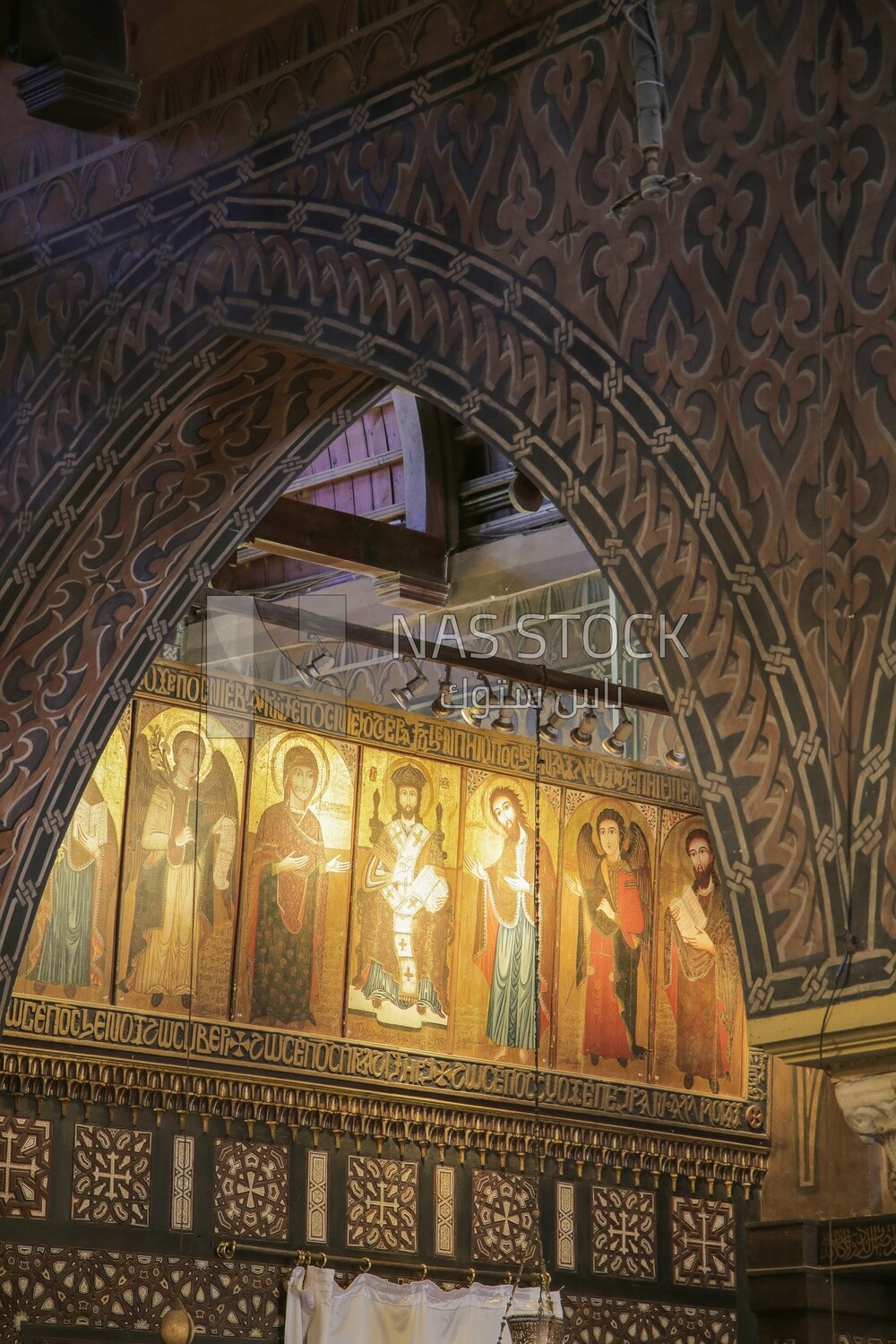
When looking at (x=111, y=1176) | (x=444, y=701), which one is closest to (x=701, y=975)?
(x=444, y=701)

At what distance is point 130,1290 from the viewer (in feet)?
28.9

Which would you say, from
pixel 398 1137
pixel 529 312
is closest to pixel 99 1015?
pixel 398 1137

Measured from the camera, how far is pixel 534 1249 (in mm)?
→ 10156

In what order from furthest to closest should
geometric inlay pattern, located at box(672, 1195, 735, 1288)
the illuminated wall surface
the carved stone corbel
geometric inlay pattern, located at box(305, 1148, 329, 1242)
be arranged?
geometric inlay pattern, located at box(672, 1195, 735, 1288), geometric inlay pattern, located at box(305, 1148, 329, 1242), the illuminated wall surface, the carved stone corbel

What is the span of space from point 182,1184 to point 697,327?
18.5 feet

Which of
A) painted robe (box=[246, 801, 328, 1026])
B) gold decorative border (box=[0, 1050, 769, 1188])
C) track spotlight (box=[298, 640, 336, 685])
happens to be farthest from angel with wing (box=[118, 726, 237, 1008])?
track spotlight (box=[298, 640, 336, 685])

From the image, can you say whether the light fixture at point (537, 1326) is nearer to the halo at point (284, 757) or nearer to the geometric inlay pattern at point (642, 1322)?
the geometric inlay pattern at point (642, 1322)

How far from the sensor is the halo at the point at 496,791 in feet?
33.8

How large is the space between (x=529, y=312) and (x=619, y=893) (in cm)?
601

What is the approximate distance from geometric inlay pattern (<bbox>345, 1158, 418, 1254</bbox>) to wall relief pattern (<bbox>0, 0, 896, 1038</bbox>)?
4.99m

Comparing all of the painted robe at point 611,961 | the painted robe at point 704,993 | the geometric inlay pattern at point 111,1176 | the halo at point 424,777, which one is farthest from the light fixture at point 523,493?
the geometric inlay pattern at point 111,1176

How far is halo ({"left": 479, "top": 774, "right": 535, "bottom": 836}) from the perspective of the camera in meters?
10.3

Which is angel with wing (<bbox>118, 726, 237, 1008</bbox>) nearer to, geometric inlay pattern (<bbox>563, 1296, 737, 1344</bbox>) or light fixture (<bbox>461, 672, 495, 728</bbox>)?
light fixture (<bbox>461, 672, 495, 728</bbox>)

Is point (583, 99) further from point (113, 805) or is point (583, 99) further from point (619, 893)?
point (619, 893)
